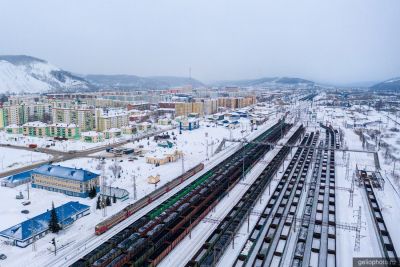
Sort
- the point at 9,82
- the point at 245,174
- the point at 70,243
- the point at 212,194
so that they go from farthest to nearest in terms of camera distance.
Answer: the point at 9,82 < the point at 245,174 < the point at 212,194 < the point at 70,243

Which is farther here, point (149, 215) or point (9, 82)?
point (9, 82)

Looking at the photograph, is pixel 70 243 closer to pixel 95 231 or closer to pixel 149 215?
pixel 95 231

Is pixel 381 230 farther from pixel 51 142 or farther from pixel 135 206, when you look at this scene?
pixel 51 142

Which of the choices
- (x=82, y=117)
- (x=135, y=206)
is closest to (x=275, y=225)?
(x=135, y=206)

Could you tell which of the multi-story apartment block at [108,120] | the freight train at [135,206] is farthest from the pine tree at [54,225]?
the multi-story apartment block at [108,120]

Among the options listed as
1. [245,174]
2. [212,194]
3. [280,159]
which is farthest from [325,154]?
[212,194]

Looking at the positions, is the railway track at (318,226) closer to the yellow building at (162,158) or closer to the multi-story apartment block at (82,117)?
the yellow building at (162,158)
